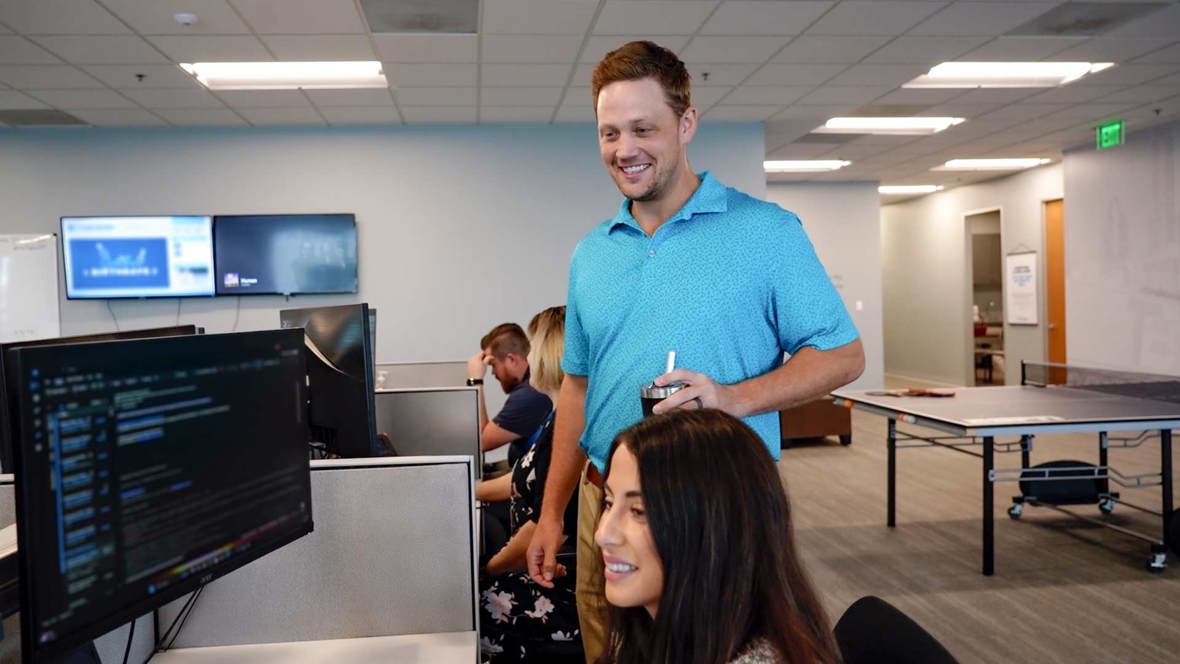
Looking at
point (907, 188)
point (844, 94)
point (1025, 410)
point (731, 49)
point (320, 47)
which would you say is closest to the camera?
point (1025, 410)

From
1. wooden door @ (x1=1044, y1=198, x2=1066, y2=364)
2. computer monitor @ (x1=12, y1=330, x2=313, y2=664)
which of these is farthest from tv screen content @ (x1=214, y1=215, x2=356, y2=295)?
wooden door @ (x1=1044, y1=198, x2=1066, y2=364)

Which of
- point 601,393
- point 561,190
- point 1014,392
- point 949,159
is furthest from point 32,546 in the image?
point 949,159

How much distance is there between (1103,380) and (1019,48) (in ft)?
6.70

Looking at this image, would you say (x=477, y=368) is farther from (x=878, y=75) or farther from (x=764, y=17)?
(x=878, y=75)

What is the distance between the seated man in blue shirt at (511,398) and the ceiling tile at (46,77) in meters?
3.20

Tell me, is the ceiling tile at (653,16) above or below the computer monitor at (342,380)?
above

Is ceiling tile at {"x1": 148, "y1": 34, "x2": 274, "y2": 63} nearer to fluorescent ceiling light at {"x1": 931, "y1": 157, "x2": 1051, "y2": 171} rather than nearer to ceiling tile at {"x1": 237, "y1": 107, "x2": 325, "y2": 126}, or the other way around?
ceiling tile at {"x1": 237, "y1": 107, "x2": 325, "y2": 126}

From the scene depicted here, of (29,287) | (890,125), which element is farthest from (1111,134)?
(29,287)

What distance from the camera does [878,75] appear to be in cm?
573

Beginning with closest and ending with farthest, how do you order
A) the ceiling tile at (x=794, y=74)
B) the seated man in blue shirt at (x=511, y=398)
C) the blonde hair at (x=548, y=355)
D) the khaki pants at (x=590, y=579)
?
the khaki pants at (x=590, y=579), the blonde hair at (x=548, y=355), the seated man in blue shirt at (x=511, y=398), the ceiling tile at (x=794, y=74)

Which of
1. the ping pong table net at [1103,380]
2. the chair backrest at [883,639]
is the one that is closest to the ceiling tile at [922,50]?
the ping pong table net at [1103,380]

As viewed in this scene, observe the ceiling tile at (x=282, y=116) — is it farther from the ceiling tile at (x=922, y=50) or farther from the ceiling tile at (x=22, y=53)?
the ceiling tile at (x=922, y=50)

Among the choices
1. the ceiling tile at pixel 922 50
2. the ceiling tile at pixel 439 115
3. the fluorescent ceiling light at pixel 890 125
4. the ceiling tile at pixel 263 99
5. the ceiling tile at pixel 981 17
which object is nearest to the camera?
the ceiling tile at pixel 981 17

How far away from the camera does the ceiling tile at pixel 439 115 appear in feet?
20.8
